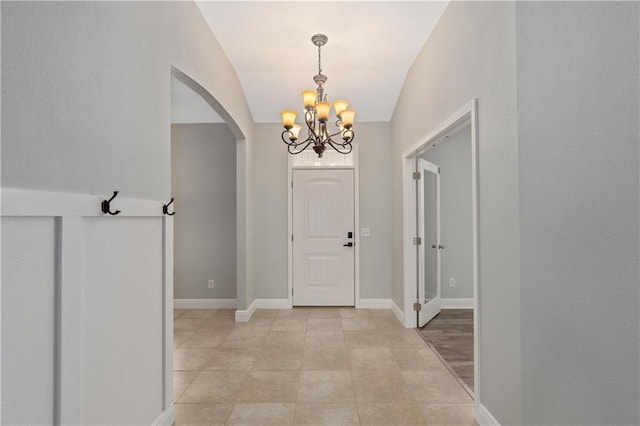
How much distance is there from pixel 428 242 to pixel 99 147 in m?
3.64

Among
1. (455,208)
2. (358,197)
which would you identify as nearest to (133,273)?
(358,197)

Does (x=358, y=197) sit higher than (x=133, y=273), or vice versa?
(x=358, y=197)

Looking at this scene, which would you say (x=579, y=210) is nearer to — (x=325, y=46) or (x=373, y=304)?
(x=325, y=46)

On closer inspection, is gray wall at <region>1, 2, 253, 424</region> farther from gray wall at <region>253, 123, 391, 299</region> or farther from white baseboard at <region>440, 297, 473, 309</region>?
white baseboard at <region>440, 297, 473, 309</region>

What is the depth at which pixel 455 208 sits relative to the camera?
4.70m

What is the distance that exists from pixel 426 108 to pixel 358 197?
1811 mm

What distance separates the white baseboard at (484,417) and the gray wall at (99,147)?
6.27 ft

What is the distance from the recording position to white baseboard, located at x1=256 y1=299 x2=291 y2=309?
462 centimetres

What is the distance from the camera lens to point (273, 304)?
4.62 m

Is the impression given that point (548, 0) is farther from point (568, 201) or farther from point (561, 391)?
point (561, 391)

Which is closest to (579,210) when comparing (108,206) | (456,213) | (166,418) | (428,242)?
(108,206)

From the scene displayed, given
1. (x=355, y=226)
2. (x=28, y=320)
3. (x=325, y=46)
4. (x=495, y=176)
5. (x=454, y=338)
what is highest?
(x=325, y=46)

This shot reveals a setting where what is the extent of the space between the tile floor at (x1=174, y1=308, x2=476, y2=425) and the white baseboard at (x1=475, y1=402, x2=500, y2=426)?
2.3 inches

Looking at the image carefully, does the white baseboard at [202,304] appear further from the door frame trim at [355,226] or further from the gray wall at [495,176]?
the gray wall at [495,176]
